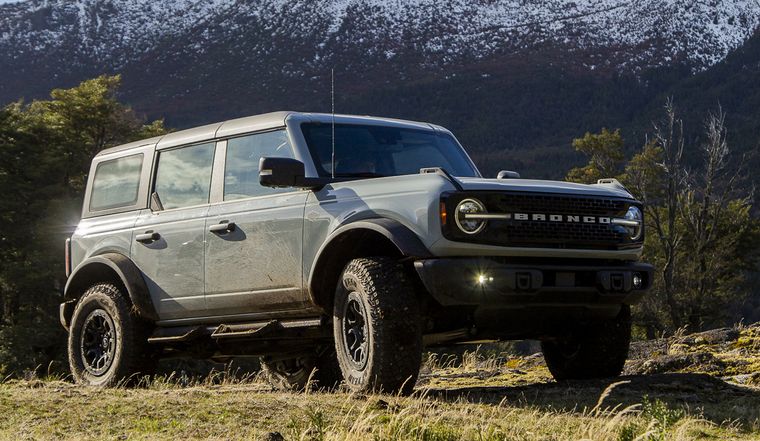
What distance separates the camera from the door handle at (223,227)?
26.5ft

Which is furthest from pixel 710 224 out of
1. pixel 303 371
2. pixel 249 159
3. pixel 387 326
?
pixel 387 326

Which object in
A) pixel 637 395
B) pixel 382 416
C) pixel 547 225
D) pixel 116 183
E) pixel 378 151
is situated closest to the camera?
pixel 382 416

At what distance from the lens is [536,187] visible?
23.0 ft

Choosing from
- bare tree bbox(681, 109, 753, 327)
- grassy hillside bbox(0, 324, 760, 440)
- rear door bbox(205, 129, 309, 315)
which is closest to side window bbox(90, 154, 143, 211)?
rear door bbox(205, 129, 309, 315)

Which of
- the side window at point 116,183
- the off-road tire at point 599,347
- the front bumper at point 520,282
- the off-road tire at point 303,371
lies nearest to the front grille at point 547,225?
the front bumper at point 520,282

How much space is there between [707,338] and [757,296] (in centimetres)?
7220

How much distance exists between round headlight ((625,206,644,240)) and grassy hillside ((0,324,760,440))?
1038 millimetres

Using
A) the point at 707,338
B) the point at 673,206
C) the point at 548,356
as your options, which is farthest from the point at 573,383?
the point at 673,206

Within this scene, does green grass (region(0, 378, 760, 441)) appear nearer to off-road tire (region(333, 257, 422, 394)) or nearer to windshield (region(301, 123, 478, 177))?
off-road tire (region(333, 257, 422, 394))

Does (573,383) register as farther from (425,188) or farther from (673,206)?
(673,206)

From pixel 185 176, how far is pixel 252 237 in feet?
4.02

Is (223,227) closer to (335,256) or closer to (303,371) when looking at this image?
(335,256)

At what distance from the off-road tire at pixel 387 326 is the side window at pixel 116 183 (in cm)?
316

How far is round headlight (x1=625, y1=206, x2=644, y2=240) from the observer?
24.8ft
